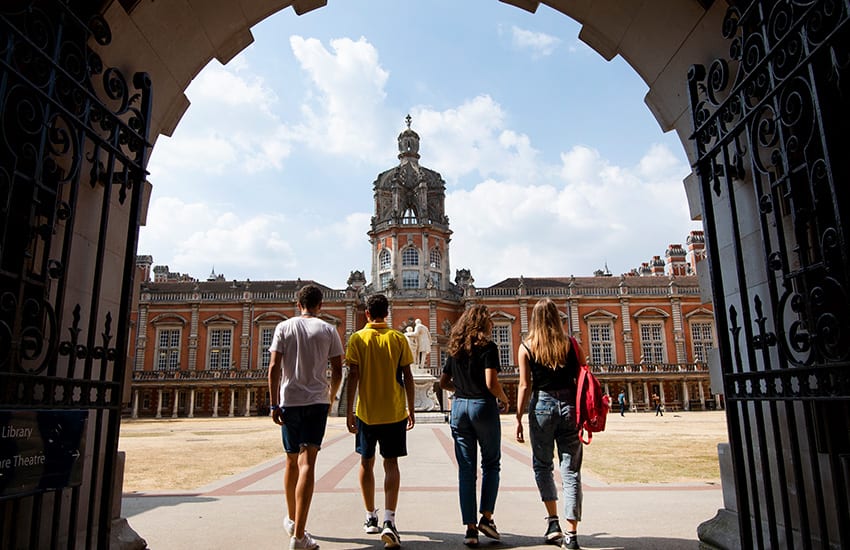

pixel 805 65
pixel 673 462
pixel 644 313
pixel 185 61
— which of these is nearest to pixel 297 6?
pixel 185 61

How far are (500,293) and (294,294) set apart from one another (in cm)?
1689

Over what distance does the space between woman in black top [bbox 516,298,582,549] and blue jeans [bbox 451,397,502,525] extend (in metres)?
0.29

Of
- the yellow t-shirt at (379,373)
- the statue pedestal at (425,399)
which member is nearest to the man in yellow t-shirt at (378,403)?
the yellow t-shirt at (379,373)

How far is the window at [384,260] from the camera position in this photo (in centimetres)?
4678

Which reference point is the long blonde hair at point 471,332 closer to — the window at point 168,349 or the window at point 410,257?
the window at point 410,257

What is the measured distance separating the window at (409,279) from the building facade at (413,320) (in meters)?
0.08

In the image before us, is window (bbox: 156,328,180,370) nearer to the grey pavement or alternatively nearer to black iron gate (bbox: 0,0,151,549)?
the grey pavement

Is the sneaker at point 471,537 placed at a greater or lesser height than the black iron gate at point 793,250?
lesser

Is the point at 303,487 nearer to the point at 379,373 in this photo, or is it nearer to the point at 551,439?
the point at 379,373

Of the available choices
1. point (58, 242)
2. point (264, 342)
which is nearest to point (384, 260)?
point (264, 342)

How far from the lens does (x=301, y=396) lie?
14.3ft

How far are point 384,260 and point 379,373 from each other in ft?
140

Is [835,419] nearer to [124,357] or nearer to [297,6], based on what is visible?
[124,357]

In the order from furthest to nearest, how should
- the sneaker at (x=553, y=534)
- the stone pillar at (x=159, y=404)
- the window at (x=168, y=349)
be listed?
the window at (x=168, y=349), the stone pillar at (x=159, y=404), the sneaker at (x=553, y=534)
